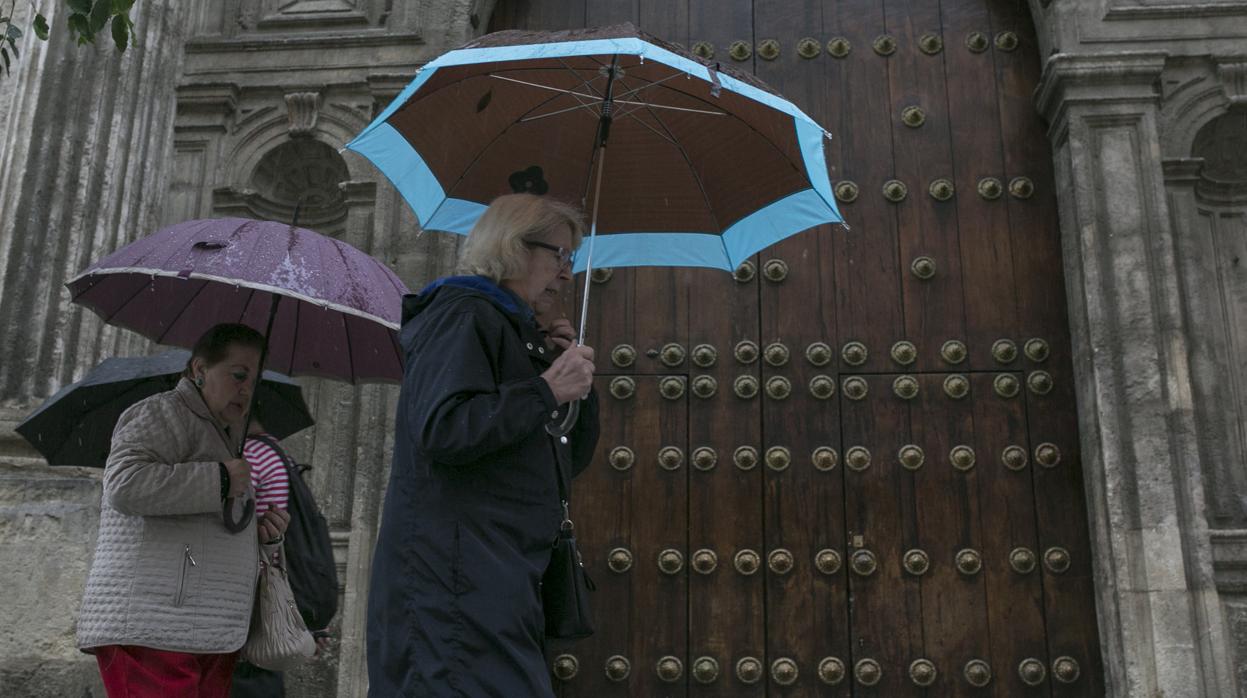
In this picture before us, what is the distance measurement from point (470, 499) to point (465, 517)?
4cm

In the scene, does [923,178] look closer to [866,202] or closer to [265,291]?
[866,202]

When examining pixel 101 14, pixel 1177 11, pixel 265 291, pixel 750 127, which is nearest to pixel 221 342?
pixel 265 291

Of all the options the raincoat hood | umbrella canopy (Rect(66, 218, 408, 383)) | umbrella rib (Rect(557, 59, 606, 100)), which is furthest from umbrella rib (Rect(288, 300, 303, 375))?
the raincoat hood

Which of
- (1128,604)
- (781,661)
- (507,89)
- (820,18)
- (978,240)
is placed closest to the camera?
(507,89)

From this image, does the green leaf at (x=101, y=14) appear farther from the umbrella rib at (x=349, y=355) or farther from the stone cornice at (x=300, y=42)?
the stone cornice at (x=300, y=42)

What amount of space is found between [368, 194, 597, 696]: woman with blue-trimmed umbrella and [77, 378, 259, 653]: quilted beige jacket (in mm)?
709

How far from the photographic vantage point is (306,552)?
329 centimetres

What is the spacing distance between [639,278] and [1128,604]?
239cm

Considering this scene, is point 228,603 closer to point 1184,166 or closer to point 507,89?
point 507,89

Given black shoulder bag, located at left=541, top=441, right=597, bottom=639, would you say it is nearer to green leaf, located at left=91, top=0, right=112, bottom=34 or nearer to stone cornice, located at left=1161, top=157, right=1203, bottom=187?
green leaf, located at left=91, top=0, right=112, bottom=34

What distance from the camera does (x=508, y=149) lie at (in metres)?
3.03

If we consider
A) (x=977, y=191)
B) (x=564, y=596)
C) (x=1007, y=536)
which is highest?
(x=977, y=191)

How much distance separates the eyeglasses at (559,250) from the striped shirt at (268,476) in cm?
120

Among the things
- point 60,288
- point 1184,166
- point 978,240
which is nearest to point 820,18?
point 978,240
